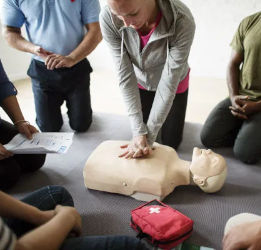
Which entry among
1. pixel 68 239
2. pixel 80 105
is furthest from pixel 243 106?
pixel 68 239

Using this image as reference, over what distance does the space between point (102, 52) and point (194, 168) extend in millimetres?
2359

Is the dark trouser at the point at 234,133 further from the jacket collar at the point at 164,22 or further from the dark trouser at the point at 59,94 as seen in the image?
the dark trouser at the point at 59,94

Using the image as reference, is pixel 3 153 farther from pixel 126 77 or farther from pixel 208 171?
pixel 208 171

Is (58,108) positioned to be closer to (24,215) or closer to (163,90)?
(163,90)

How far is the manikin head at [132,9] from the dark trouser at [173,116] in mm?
548

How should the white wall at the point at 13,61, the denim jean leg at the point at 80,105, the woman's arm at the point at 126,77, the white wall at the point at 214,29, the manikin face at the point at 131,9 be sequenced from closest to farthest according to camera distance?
the manikin face at the point at 131,9, the woman's arm at the point at 126,77, the denim jean leg at the point at 80,105, the white wall at the point at 214,29, the white wall at the point at 13,61

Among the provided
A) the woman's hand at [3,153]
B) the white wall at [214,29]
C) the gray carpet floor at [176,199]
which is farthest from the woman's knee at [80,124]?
the white wall at [214,29]

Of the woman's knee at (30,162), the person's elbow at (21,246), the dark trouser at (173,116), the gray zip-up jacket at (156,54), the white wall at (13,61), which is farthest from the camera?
the white wall at (13,61)

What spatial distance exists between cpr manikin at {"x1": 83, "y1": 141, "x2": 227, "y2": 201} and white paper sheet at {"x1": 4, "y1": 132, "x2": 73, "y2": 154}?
15cm

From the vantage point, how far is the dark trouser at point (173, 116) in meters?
1.54

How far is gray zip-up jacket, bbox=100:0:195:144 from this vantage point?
3.69 feet

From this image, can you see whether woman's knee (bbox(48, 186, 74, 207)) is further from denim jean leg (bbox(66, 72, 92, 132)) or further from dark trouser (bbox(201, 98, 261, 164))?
dark trouser (bbox(201, 98, 261, 164))

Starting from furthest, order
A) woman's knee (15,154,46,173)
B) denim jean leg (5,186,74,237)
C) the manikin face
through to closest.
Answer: woman's knee (15,154,46,173), denim jean leg (5,186,74,237), the manikin face

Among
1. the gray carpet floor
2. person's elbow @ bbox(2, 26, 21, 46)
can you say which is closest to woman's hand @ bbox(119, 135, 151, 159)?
the gray carpet floor
